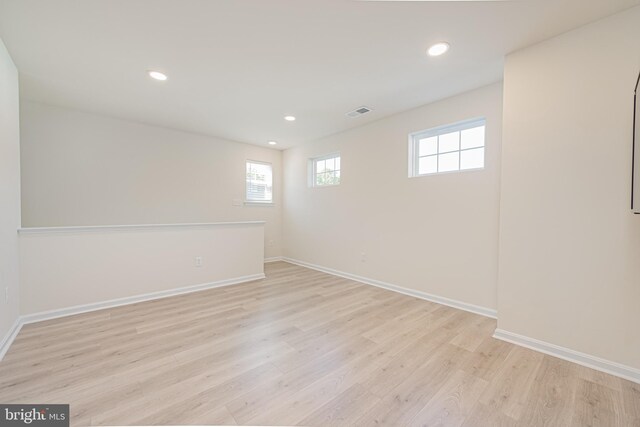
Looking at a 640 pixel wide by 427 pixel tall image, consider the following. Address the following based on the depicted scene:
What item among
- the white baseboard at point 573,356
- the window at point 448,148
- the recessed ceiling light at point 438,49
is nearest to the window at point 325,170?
the window at point 448,148

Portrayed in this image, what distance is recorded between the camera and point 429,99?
3.21 m

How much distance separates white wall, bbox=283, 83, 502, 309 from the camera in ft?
9.36

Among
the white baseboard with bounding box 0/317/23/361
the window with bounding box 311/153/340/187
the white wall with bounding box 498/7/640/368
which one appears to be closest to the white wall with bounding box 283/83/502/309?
the window with bounding box 311/153/340/187

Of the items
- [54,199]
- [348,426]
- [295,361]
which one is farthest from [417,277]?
[54,199]

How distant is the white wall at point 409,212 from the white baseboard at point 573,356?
0.57m

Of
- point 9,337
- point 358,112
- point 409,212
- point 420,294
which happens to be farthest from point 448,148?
point 9,337

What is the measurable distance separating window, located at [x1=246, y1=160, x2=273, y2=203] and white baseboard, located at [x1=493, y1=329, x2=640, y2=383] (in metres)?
4.71

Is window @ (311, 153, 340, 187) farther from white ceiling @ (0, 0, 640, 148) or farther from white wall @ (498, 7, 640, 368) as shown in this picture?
white wall @ (498, 7, 640, 368)

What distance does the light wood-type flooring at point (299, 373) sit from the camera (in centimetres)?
146

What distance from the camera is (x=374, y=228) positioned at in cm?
403

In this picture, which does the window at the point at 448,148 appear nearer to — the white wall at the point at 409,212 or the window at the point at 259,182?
the white wall at the point at 409,212

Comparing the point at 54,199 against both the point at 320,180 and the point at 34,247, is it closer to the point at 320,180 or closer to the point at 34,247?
the point at 34,247

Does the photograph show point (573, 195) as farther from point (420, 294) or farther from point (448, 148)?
point (420, 294)

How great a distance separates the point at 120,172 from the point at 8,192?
1.85 meters
